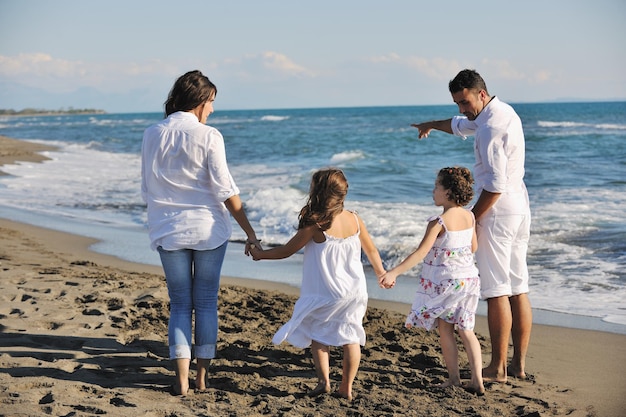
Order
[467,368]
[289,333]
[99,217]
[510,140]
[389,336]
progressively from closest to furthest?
1. [289,333]
2. [510,140]
3. [467,368]
4. [389,336]
5. [99,217]

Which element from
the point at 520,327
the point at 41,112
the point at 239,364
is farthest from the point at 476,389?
the point at 41,112

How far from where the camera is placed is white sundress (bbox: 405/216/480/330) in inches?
161

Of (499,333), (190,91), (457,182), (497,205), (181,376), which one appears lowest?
(181,376)

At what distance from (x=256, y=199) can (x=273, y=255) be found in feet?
30.5

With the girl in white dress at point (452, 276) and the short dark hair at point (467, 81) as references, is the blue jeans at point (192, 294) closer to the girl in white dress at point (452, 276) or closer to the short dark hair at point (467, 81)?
the girl in white dress at point (452, 276)

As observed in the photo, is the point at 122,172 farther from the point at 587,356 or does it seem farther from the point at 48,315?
the point at 587,356

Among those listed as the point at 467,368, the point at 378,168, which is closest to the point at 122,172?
the point at 378,168

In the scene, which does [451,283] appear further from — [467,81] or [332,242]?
[467,81]

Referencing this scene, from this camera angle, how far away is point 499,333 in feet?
14.3

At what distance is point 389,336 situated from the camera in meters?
5.30

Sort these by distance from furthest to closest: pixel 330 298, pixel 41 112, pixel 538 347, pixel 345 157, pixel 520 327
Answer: pixel 41 112 → pixel 345 157 → pixel 538 347 → pixel 520 327 → pixel 330 298

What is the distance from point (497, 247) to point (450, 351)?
69 cm

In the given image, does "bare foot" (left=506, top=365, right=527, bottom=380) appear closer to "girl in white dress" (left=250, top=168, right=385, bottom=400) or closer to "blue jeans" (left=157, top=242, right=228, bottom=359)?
"girl in white dress" (left=250, top=168, right=385, bottom=400)

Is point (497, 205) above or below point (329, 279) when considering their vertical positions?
above
